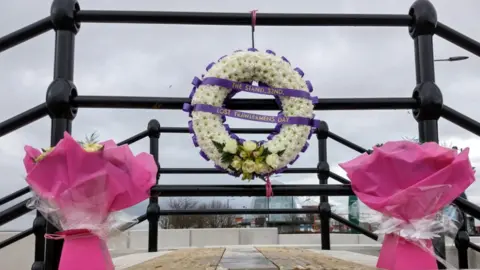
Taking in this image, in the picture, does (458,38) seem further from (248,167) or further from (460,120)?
(248,167)

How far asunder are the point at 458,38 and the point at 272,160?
36.9 inches

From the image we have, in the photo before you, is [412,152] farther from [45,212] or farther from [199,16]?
[45,212]

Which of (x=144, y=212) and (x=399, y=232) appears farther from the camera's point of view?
(x=144, y=212)

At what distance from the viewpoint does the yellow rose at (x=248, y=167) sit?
1909 millimetres

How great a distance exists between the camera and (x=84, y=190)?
1630 millimetres

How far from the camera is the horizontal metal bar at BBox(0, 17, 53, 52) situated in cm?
200

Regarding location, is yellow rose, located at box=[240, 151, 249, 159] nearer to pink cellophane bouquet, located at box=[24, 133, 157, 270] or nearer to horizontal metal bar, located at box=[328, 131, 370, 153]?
pink cellophane bouquet, located at box=[24, 133, 157, 270]

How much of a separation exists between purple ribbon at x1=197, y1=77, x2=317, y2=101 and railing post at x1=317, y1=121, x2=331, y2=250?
5.82 ft

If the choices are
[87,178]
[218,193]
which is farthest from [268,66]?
[87,178]

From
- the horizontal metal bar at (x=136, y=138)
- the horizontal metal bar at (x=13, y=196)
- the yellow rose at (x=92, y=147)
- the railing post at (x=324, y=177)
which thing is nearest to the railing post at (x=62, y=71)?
the yellow rose at (x=92, y=147)

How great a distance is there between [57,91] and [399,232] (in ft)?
4.34

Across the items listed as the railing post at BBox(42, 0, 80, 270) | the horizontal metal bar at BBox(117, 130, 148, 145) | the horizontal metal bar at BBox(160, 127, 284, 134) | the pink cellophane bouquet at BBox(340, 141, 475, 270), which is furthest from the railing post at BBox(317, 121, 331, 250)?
the railing post at BBox(42, 0, 80, 270)

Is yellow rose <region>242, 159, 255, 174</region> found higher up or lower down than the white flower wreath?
lower down

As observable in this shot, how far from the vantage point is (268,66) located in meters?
2.08
